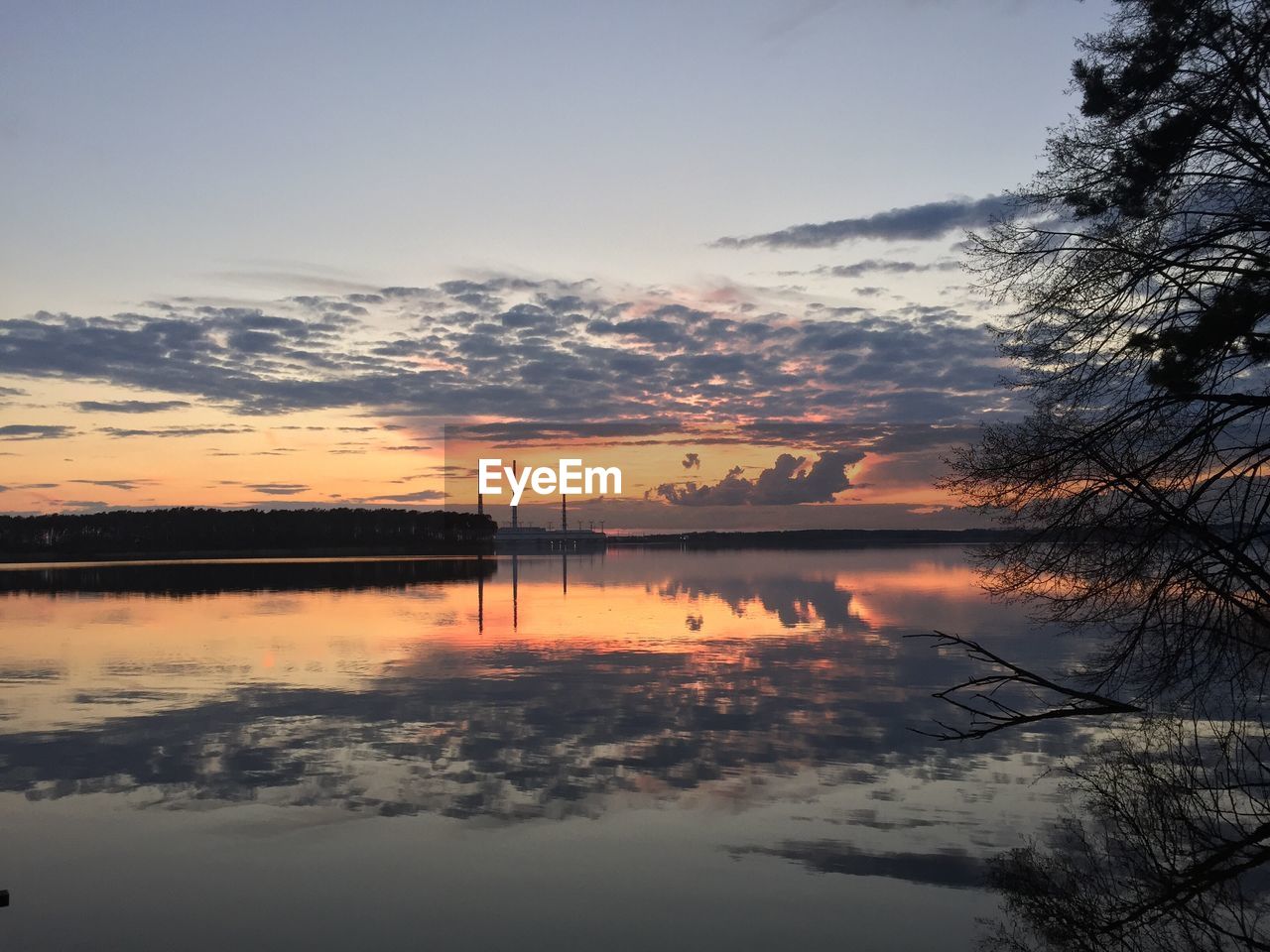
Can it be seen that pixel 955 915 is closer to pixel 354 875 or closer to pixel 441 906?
pixel 441 906

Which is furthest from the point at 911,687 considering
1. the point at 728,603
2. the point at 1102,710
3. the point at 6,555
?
the point at 6,555

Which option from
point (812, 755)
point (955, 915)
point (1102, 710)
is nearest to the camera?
point (1102, 710)

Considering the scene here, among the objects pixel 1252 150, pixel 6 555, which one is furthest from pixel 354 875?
pixel 6 555

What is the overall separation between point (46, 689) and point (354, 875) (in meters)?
17.3

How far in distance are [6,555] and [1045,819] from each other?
188200mm

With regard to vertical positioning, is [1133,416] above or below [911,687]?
above

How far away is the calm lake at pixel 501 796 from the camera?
12.0 metres

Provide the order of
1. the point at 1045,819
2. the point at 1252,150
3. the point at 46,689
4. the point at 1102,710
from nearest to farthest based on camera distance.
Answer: the point at 1102,710
the point at 1252,150
the point at 1045,819
the point at 46,689

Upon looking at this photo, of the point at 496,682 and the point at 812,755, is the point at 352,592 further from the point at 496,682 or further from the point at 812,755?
the point at 812,755

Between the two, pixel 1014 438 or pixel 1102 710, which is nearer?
pixel 1102 710

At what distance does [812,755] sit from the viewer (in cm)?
1911

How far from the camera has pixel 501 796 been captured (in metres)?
16.5

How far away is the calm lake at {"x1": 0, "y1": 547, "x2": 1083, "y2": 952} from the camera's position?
12016 mm

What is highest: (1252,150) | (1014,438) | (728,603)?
(1252,150)
